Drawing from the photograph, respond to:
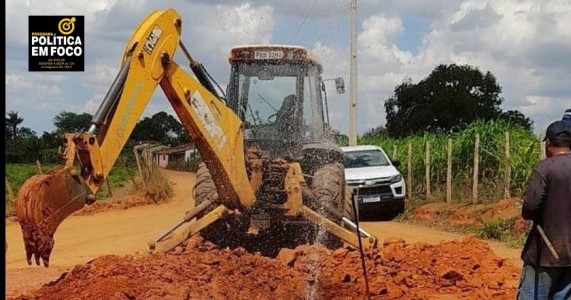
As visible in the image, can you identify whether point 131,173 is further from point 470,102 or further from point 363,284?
point 470,102

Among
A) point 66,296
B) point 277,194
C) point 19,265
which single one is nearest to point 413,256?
point 277,194

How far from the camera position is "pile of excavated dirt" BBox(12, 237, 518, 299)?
7723 millimetres

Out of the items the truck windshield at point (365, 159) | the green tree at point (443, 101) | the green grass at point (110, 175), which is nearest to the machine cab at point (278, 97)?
the truck windshield at point (365, 159)

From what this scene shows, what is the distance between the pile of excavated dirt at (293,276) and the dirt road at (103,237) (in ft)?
4.37

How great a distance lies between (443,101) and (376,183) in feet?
120

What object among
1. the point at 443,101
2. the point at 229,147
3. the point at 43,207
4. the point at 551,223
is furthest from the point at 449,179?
the point at 443,101

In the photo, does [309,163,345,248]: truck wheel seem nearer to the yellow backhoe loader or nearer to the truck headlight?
the yellow backhoe loader

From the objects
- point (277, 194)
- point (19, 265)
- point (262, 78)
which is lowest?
point (19, 265)

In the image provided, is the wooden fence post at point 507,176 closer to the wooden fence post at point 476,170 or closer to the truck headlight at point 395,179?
the wooden fence post at point 476,170

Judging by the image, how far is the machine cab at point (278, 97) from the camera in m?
10.3

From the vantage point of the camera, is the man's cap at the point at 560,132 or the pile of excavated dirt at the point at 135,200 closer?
the man's cap at the point at 560,132

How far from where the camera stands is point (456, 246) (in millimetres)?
9812

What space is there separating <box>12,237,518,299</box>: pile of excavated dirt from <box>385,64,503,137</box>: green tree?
44096 mm

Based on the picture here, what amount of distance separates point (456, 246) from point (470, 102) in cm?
4640
